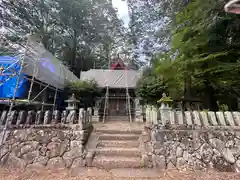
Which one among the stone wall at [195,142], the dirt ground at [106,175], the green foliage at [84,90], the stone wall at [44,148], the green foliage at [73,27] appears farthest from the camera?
the green foliage at [73,27]

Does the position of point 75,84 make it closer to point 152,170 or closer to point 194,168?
point 152,170

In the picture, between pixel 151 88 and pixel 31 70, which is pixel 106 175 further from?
pixel 151 88

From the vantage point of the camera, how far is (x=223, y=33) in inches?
161

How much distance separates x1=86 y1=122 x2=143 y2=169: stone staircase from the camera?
2.99m

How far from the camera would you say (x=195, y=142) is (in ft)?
9.96

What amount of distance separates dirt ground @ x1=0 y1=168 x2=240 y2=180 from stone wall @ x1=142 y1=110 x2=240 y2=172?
0.75ft

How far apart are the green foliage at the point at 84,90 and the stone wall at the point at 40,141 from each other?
400 centimetres

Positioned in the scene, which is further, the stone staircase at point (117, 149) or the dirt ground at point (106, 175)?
the stone staircase at point (117, 149)

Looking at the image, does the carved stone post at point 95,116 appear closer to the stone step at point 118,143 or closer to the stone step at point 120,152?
the stone step at point 118,143

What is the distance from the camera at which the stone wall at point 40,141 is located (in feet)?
10.1

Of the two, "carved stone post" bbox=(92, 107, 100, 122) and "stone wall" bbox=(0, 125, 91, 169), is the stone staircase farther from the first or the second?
"carved stone post" bbox=(92, 107, 100, 122)

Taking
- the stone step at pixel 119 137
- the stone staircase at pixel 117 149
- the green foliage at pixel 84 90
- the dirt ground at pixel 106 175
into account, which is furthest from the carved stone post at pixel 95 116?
the dirt ground at pixel 106 175

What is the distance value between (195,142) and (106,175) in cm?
202

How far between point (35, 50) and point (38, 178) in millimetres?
3749
